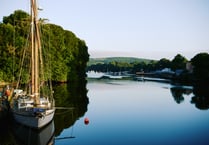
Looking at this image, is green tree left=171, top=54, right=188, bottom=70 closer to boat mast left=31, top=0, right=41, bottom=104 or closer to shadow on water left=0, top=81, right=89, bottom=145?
shadow on water left=0, top=81, right=89, bottom=145

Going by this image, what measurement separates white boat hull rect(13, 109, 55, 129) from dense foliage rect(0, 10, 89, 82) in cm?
2017

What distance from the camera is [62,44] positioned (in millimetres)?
85062

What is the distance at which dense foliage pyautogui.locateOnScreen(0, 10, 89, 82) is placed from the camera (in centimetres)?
6606

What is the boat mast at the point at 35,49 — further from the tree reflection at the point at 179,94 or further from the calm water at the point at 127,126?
the tree reflection at the point at 179,94

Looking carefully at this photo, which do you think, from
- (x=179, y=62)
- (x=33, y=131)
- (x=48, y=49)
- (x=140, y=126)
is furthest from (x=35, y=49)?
(x=179, y=62)

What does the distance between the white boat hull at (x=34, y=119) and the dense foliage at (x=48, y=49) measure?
20.2m

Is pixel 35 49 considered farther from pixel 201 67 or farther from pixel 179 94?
pixel 201 67

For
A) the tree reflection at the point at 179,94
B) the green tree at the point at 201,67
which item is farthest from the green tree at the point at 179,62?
the tree reflection at the point at 179,94

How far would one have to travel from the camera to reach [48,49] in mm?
77688

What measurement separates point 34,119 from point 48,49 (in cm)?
5336

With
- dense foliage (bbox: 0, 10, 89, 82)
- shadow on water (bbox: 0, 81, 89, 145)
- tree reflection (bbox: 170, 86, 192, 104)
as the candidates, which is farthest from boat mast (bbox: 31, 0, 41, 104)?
tree reflection (bbox: 170, 86, 192, 104)

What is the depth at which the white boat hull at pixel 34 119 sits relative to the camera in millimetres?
26641

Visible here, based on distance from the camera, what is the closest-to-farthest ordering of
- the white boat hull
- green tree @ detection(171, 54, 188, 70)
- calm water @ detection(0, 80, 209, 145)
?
calm water @ detection(0, 80, 209, 145) → the white boat hull → green tree @ detection(171, 54, 188, 70)

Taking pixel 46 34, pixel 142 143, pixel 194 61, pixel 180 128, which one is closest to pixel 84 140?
pixel 142 143
